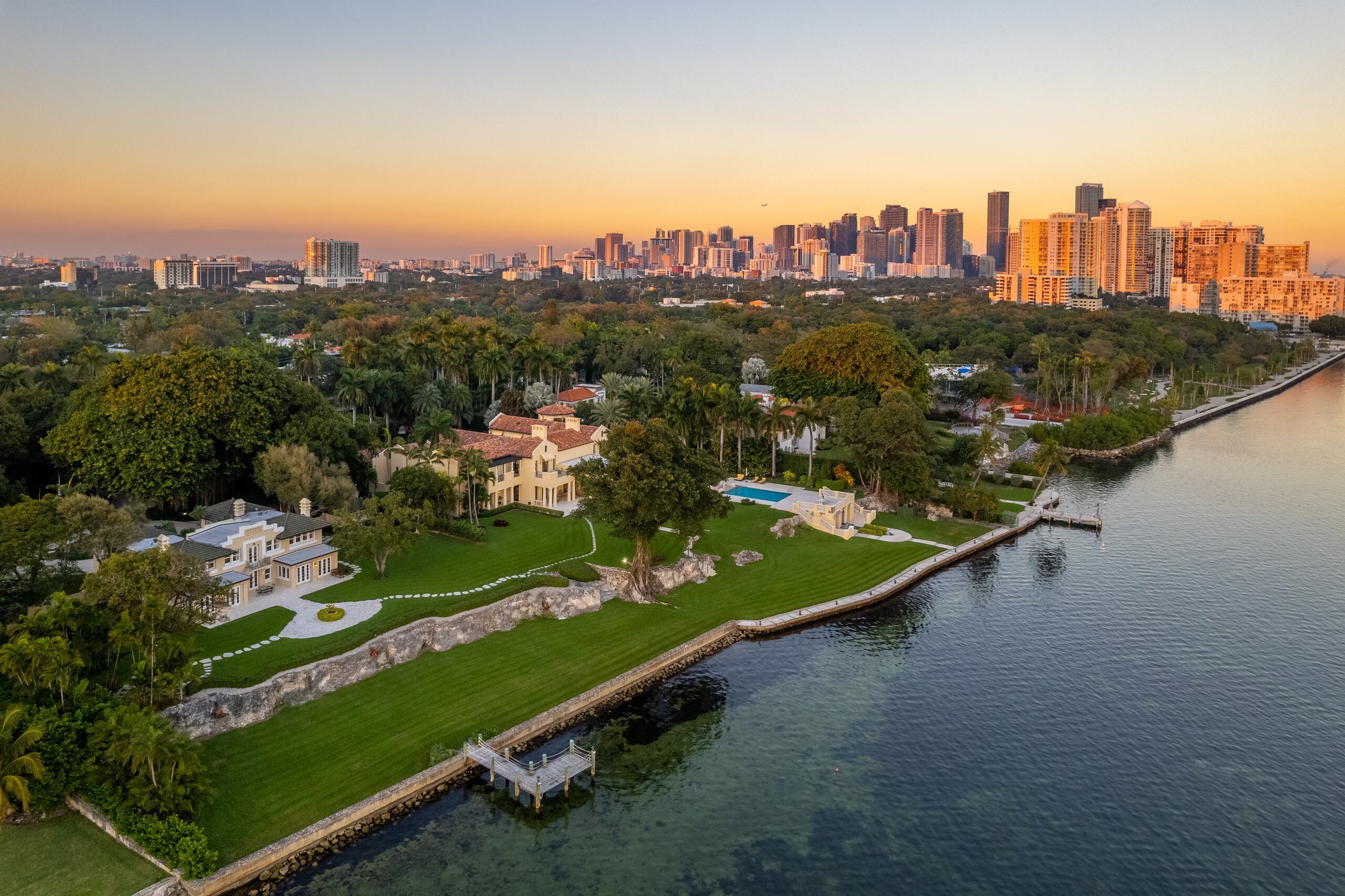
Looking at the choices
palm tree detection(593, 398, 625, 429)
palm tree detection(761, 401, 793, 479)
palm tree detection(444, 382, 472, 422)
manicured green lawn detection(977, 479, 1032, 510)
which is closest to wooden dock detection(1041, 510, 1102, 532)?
manicured green lawn detection(977, 479, 1032, 510)

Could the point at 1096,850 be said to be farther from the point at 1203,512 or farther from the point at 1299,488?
the point at 1299,488

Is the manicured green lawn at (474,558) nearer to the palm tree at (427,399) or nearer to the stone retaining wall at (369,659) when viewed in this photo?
the stone retaining wall at (369,659)

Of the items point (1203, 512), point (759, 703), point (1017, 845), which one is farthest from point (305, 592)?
point (1203, 512)

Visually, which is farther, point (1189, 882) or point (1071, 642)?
point (1071, 642)

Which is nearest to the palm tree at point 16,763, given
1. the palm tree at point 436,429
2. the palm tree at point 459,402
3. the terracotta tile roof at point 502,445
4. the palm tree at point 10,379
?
the terracotta tile roof at point 502,445

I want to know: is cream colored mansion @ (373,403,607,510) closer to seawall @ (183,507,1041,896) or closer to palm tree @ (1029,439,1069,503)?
seawall @ (183,507,1041,896)

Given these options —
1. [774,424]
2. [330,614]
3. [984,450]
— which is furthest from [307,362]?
[984,450]

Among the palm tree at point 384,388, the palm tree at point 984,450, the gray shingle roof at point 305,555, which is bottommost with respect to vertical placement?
the gray shingle roof at point 305,555
